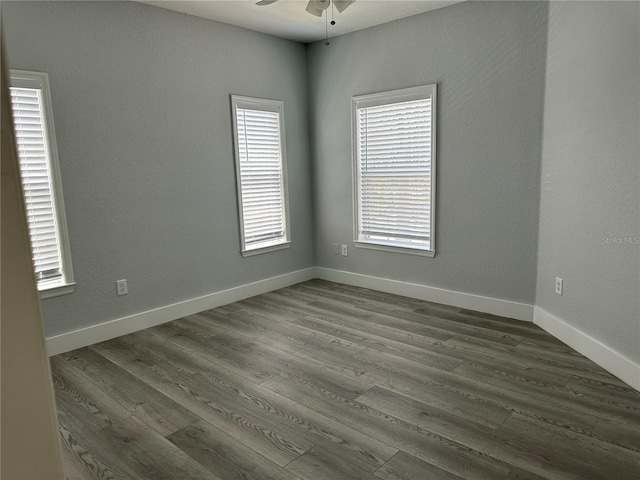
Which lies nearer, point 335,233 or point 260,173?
point 260,173

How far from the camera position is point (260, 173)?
4699 mm

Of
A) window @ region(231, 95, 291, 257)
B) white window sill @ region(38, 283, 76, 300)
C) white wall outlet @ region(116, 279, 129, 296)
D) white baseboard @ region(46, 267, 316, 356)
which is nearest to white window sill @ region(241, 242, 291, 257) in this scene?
window @ region(231, 95, 291, 257)

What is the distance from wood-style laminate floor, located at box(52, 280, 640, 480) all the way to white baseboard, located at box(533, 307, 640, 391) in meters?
0.06

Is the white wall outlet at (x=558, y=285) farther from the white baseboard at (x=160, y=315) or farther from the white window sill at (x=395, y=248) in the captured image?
the white baseboard at (x=160, y=315)

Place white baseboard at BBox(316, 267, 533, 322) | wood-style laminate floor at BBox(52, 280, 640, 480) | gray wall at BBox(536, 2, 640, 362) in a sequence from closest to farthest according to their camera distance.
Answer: wood-style laminate floor at BBox(52, 280, 640, 480) → gray wall at BBox(536, 2, 640, 362) → white baseboard at BBox(316, 267, 533, 322)

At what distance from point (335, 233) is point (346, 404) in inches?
109

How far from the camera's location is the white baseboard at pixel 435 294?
3.84 m

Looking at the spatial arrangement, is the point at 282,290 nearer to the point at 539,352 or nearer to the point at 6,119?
the point at 539,352

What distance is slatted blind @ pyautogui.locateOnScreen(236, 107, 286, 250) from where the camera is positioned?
14.9 feet

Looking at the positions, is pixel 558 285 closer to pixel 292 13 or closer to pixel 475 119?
pixel 475 119

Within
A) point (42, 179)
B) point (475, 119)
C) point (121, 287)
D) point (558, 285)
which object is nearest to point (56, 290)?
point (121, 287)

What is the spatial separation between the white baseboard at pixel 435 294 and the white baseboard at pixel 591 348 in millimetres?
166

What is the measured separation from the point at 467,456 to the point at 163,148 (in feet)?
10.7

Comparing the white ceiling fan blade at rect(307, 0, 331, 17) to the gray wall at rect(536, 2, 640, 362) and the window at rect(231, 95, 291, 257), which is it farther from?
the gray wall at rect(536, 2, 640, 362)
